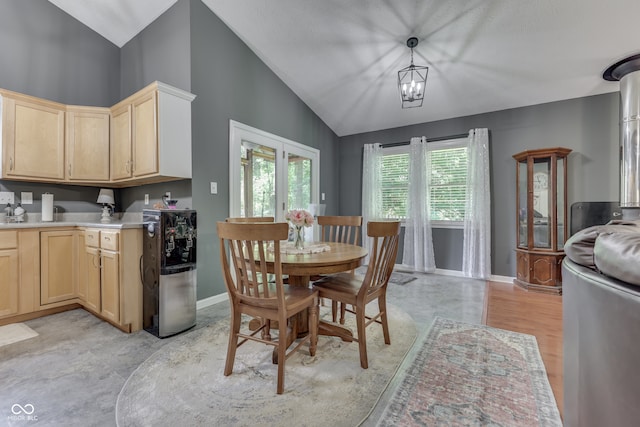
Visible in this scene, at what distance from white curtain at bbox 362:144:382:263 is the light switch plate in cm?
446

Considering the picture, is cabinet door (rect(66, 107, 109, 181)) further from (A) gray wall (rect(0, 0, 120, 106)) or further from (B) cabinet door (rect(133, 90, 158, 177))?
(B) cabinet door (rect(133, 90, 158, 177))

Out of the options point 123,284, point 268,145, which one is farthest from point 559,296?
point 123,284

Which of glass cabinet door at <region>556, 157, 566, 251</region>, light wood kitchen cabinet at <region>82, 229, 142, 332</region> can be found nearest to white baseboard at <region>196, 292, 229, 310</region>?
light wood kitchen cabinet at <region>82, 229, 142, 332</region>

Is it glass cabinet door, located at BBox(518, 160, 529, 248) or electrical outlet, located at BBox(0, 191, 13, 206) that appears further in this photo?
glass cabinet door, located at BBox(518, 160, 529, 248)

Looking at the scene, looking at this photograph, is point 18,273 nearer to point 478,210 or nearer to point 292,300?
point 292,300

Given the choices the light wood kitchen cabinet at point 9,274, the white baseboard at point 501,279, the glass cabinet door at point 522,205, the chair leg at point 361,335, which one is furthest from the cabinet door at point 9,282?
the glass cabinet door at point 522,205

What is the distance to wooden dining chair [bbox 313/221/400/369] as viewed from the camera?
178 cm

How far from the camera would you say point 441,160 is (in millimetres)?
4449

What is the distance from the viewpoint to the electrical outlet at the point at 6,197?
9.37ft

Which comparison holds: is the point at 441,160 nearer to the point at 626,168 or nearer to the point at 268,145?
the point at 626,168

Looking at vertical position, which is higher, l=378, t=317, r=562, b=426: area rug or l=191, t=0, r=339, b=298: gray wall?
l=191, t=0, r=339, b=298: gray wall

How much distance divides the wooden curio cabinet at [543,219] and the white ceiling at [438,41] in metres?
0.87

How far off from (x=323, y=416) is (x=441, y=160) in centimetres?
409

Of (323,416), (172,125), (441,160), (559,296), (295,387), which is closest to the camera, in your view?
(323,416)
